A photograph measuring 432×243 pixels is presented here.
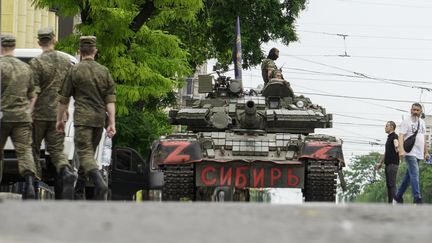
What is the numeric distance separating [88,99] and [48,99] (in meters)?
0.75

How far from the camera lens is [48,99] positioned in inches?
659

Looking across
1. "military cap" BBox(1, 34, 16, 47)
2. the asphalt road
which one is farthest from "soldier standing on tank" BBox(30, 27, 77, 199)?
the asphalt road

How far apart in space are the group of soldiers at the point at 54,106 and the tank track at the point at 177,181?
4.59 meters

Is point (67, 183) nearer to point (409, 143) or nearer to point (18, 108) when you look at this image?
point (18, 108)

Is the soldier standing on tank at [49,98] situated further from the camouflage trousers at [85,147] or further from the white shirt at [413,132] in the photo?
the white shirt at [413,132]

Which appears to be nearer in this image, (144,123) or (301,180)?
(301,180)

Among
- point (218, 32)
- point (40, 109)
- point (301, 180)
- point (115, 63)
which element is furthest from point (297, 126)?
point (218, 32)

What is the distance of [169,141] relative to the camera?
21297 mm

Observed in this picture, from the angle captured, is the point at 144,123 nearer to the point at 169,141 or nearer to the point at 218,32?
the point at 218,32

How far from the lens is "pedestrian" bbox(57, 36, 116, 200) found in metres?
16.1

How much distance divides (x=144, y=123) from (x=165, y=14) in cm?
406

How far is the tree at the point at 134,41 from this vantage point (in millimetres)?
31375

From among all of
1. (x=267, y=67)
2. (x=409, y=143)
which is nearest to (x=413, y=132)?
(x=409, y=143)

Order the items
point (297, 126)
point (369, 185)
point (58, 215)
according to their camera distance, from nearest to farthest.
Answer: point (58, 215)
point (297, 126)
point (369, 185)
